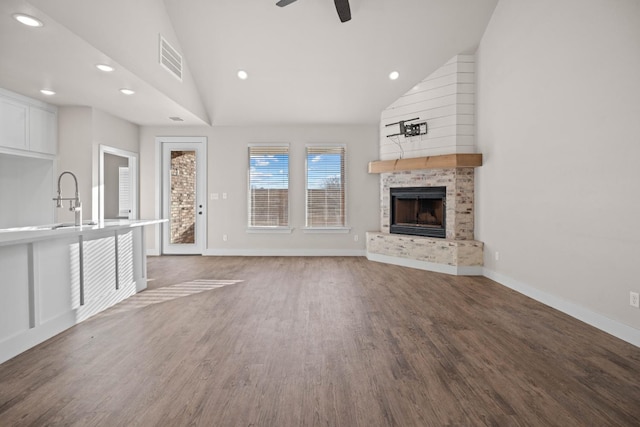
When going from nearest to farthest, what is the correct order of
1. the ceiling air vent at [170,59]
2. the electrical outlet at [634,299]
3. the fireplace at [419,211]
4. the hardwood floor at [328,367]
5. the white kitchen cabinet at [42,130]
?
the hardwood floor at [328,367] → the electrical outlet at [634,299] → the ceiling air vent at [170,59] → the white kitchen cabinet at [42,130] → the fireplace at [419,211]

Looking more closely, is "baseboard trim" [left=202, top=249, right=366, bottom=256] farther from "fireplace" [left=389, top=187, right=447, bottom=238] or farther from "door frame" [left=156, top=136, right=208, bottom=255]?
"fireplace" [left=389, top=187, right=447, bottom=238]

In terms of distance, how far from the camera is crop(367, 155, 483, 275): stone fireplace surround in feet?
17.5

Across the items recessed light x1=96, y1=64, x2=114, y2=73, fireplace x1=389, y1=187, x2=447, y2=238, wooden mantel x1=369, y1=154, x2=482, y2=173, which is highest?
recessed light x1=96, y1=64, x2=114, y2=73

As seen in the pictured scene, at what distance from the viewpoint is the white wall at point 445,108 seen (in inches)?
216

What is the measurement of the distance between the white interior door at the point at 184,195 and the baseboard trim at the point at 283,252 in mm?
346

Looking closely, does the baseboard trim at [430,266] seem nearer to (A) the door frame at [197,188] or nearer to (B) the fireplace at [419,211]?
(B) the fireplace at [419,211]

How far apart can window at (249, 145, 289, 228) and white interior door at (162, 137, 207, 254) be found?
0.97 m

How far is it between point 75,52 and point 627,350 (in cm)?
546

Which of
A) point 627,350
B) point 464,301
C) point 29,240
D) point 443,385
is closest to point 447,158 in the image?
point 464,301

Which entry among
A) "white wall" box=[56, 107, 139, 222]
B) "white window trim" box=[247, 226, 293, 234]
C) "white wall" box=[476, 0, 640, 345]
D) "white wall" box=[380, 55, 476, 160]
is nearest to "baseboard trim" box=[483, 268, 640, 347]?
"white wall" box=[476, 0, 640, 345]

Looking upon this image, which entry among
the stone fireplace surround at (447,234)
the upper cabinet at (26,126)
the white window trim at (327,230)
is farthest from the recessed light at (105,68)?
the stone fireplace surround at (447,234)

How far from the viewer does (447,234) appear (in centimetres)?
564

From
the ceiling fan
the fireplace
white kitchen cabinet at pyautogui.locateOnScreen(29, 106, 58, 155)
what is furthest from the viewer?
the fireplace

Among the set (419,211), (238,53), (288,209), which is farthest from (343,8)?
(288,209)
